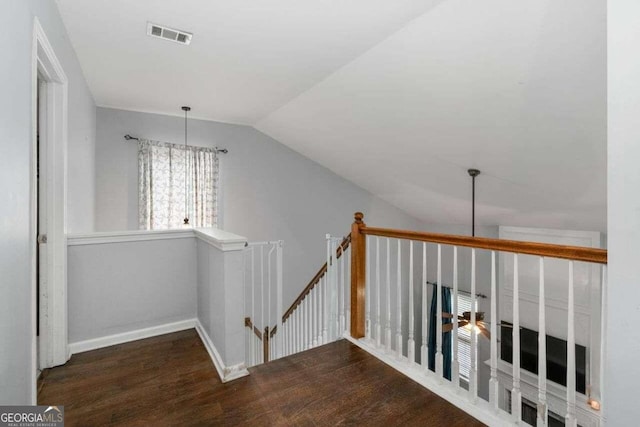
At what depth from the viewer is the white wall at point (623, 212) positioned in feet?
3.53

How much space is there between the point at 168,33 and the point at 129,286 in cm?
225

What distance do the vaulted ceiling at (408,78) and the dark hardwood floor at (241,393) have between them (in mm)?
2485

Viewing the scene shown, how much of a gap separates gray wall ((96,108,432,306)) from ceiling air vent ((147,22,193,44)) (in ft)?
7.94

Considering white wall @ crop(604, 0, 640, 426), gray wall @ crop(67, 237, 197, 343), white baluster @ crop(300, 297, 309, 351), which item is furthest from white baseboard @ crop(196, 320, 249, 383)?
white wall @ crop(604, 0, 640, 426)

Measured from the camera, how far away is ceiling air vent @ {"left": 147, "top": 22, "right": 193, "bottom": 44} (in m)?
2.55

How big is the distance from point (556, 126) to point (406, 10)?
177 cm

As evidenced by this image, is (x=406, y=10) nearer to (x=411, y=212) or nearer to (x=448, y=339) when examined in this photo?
(x=411, y=212)

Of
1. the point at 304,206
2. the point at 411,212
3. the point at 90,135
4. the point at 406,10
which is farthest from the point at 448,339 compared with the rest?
the point at 90,135

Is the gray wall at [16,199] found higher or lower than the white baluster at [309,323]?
higher

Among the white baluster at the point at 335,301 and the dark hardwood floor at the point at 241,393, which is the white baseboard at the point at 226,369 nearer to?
the dark hardwood floor at the point at 241,393

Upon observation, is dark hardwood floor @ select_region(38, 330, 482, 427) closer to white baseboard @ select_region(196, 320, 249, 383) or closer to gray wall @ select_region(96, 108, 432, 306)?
white baseboard @ select_region(196, 320, 249, 383)

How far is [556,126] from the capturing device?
2875 millimetres

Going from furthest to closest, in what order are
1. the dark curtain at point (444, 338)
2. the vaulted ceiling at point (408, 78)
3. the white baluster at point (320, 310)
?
the dark curtain at point (444, 338), the white baluster at point (320, 310), the vaulted ceiling at point (408, 78)

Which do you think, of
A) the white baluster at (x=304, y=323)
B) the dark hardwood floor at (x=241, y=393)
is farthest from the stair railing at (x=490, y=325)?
the white baluster at (x=304, y=323)
